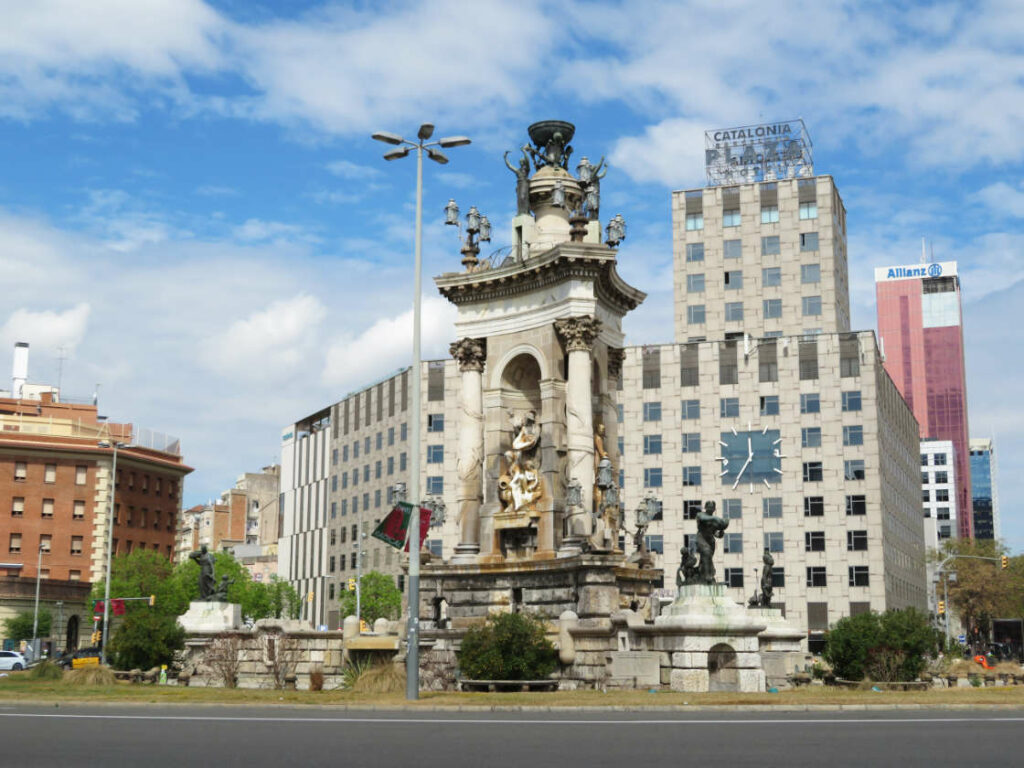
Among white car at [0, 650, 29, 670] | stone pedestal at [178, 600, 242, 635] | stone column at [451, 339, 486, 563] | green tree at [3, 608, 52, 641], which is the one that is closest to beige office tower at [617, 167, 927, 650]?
white car at [0, 650, 29, 670]

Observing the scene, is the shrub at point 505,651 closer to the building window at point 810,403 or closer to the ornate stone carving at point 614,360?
the ornate stone carving at point 614,360

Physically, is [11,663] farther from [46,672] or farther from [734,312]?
[734,312]

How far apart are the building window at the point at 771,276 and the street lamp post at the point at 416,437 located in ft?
246

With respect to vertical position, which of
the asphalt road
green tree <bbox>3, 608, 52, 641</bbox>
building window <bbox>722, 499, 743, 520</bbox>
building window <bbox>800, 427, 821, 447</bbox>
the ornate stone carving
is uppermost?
building window <bbox>800, 427, 821, 447</bbox>

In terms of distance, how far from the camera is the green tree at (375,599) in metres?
87.8

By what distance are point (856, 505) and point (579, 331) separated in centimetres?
5586

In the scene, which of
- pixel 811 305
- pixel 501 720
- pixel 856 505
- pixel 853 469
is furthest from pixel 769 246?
pixel 501 720

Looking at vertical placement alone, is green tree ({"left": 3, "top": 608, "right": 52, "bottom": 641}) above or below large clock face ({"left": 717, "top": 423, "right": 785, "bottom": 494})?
below

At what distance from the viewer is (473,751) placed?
40.9 feet

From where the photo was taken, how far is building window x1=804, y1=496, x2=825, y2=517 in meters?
82.8

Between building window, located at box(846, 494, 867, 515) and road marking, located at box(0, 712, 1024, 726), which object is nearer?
road marking, located at box(0, 712, 1024, 726)

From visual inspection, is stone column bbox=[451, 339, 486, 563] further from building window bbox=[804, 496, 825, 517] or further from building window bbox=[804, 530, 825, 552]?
building window bbox=[804, 496, 825, 517]

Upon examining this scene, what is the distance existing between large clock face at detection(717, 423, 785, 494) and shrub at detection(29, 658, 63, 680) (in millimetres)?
60555

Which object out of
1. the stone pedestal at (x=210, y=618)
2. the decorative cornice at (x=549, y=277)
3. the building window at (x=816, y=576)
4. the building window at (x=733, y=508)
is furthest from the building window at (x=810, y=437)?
the stone pedestal at (x=210, y=618)
